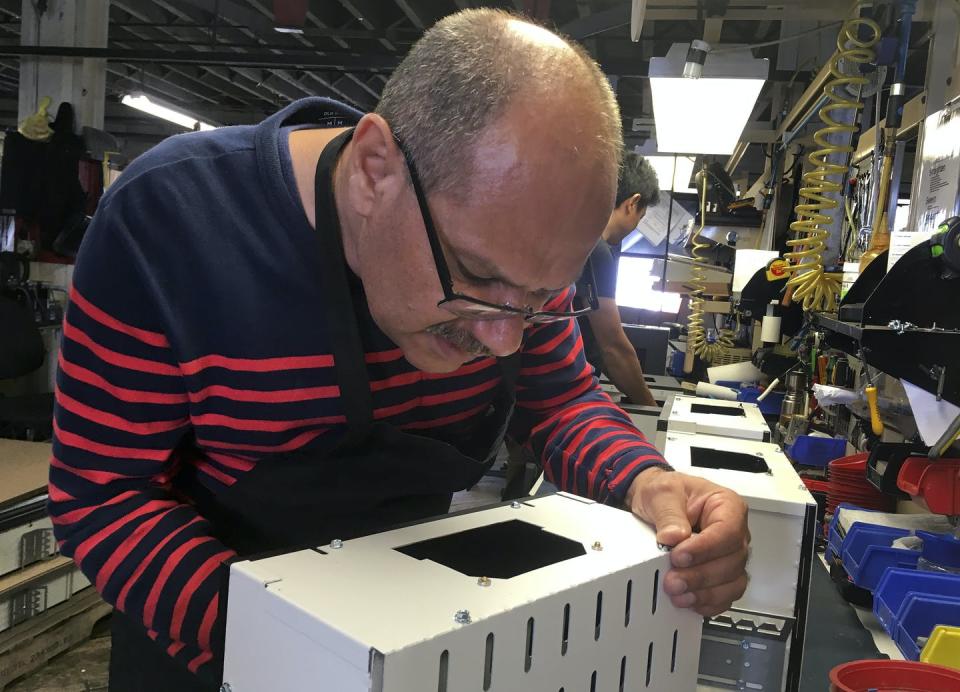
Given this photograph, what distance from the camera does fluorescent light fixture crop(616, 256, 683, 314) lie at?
209 inches

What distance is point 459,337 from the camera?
77 cm

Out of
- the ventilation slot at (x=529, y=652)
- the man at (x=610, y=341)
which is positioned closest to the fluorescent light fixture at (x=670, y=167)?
the man at (x=610, y=341)

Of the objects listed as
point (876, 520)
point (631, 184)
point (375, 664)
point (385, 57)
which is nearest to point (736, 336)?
point (631, 184)

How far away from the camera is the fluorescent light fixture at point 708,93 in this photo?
186cm

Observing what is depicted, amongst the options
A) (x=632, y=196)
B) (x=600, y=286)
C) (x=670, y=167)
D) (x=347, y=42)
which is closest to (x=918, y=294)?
(x=600, y=286)

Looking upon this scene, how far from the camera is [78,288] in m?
0.77

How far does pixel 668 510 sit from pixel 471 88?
45 centimetres

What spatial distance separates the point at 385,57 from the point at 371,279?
12.9 feet

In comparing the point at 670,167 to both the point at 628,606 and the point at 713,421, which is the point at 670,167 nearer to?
the point at 713,421

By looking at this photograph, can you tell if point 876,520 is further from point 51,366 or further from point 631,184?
point 51,366

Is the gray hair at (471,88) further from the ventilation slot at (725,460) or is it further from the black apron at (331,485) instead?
the ventilation slot at (725,460)

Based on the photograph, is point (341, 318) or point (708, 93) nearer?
point (341, 318)

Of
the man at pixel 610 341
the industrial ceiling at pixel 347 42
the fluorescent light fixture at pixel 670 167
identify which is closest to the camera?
the man at pixel 610 341

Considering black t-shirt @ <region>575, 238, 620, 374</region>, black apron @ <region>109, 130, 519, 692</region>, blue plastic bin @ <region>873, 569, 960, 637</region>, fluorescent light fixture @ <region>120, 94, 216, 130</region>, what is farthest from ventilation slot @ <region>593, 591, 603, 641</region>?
→ fluorescent light fixture @ <region>120, 94, 216, 130</region>
